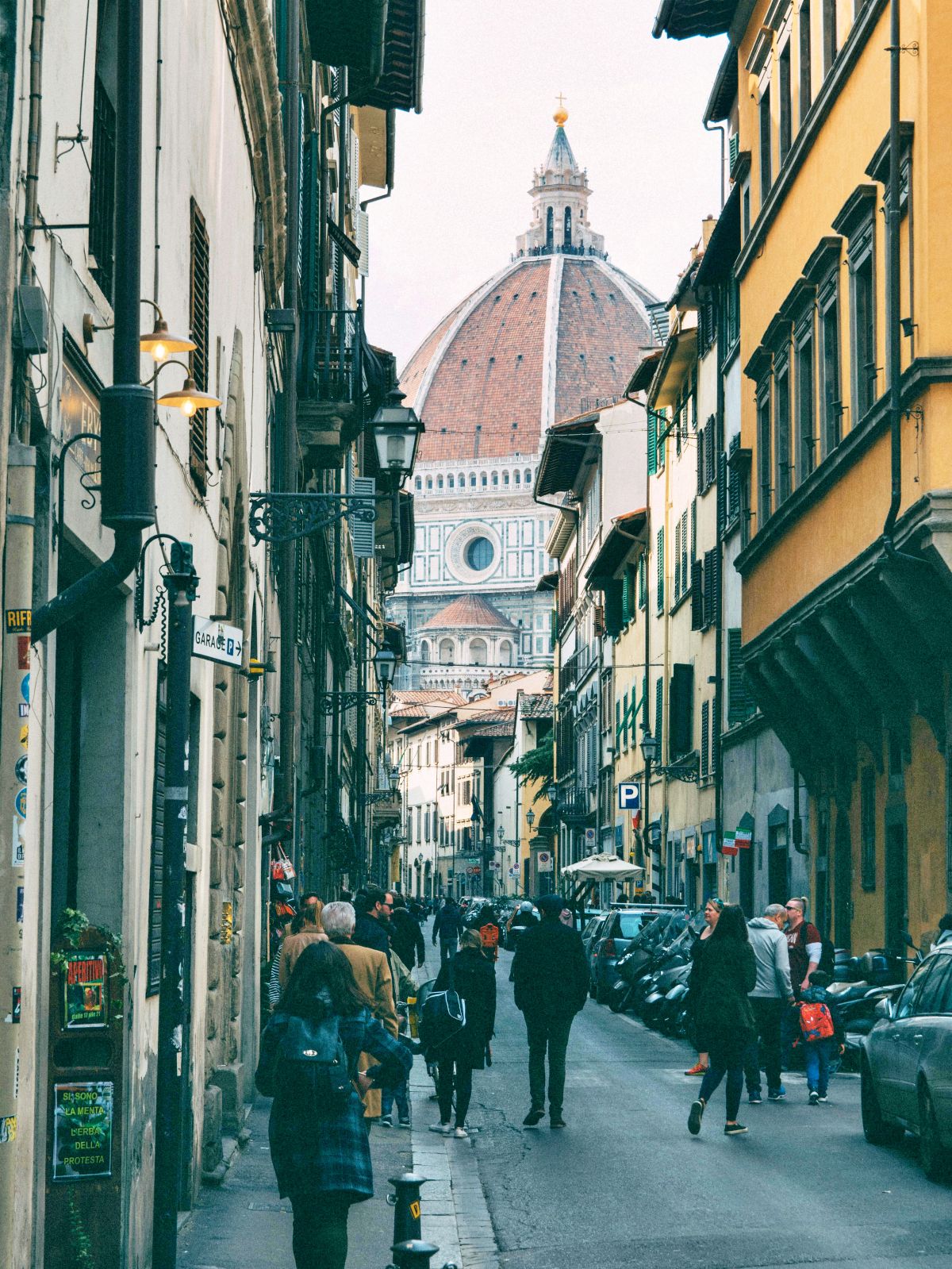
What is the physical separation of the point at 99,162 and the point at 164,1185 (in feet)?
12.4

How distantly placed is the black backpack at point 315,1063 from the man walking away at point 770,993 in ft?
32.3

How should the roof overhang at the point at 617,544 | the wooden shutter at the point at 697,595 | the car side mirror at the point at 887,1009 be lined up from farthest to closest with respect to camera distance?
the roof overhang at the point at 617,544 → the wooden shutter at the point at 697,595 → the car side mirror at the point at 887,1009

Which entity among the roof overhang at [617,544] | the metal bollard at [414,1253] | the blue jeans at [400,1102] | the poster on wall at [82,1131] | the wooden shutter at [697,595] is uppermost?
the roof overhang at [617,544]

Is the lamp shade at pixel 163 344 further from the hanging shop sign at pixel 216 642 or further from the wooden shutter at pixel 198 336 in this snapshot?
the wooden shutter at pixel 198 336

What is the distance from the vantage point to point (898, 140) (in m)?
18.7

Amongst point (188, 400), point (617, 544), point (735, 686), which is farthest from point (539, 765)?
point (188, 400)

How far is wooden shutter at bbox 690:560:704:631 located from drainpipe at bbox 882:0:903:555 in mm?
18468

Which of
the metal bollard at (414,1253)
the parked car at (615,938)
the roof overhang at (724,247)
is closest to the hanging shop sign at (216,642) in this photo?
the metal bollard at (414,1253)

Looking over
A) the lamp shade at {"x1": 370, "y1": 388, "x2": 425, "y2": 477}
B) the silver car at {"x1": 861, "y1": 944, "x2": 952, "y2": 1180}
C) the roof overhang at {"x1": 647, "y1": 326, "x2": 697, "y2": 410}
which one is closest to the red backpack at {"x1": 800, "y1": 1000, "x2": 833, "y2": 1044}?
the silver car at {"x1": 861, "y1": 944, "x2": 952, "y2": 1180}

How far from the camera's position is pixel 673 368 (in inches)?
1619

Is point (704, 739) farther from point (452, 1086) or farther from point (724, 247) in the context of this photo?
point (452, 1086)

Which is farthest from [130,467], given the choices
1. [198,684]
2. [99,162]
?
[198,684]

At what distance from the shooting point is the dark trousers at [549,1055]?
15.2 meters

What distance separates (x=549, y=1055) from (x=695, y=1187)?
349 centimetres
